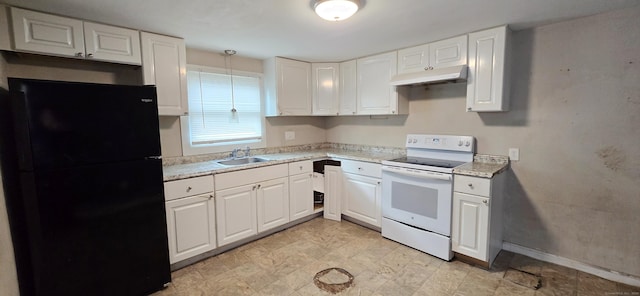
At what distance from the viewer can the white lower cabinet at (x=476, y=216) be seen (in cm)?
230

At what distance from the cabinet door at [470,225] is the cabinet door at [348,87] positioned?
1.72 m

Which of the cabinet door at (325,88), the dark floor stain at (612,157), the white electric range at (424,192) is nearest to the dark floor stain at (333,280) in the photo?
the white electric range at (424,192)

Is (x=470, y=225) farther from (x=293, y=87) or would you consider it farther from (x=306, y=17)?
(x=293, y=87)

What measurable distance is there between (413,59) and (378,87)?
522 mm

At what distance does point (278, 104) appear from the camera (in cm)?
349

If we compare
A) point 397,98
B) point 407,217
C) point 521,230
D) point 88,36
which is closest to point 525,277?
point 521,230

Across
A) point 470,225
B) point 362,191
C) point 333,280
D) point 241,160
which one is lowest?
point 333,280

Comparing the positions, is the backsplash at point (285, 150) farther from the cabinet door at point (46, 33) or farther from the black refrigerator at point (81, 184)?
the cabinet door at point (46, 33)

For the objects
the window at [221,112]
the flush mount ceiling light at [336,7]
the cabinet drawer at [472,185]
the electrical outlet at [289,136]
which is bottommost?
the cabinet drawer at [472,185]

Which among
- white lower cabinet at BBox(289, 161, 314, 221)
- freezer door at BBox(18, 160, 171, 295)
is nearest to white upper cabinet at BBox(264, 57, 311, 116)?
white lower cabinet at BBox(289, 161, 314, 221)

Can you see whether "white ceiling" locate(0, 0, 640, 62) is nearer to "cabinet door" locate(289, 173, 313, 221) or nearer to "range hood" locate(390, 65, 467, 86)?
"range hood" locate(390, 65, 467, 86)

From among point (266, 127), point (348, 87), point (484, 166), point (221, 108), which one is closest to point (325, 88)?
point (348, 87)

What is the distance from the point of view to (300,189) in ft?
11.0

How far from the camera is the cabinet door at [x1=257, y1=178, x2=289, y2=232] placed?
2.97 metres
